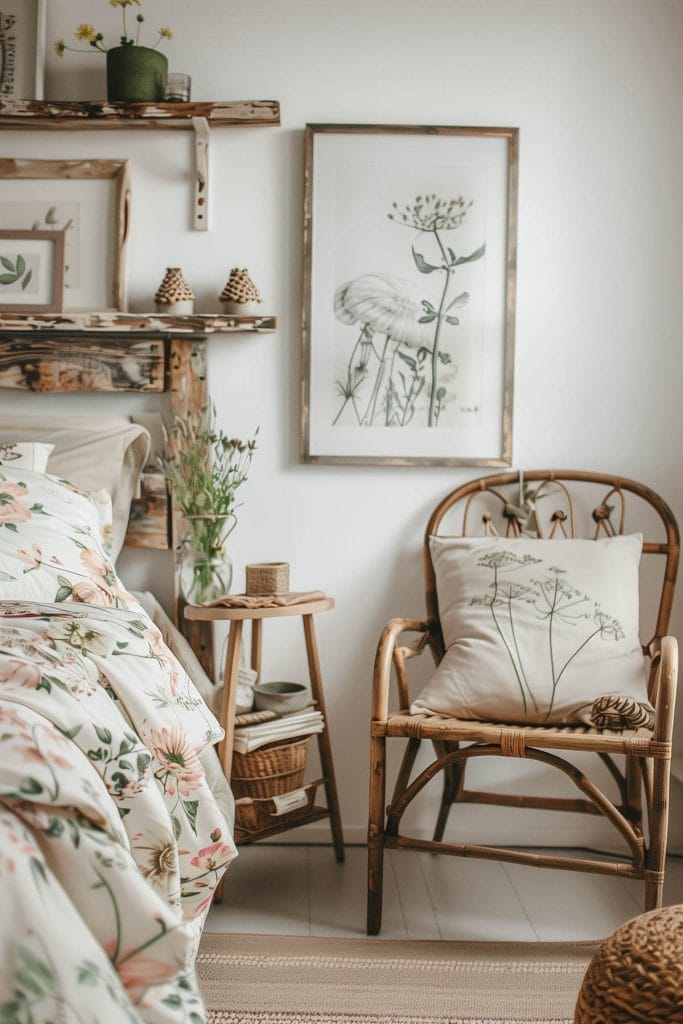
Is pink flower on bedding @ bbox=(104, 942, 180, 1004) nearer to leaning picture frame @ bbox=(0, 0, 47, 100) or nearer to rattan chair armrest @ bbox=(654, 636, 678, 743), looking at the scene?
rattan chair armrest @ bbox=(654, 636, 678, 743)

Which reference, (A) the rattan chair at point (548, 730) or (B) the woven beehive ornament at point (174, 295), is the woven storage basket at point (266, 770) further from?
(B) the woven beehive ornament at point (174, 295)

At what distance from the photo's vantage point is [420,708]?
Answer: 218 cm

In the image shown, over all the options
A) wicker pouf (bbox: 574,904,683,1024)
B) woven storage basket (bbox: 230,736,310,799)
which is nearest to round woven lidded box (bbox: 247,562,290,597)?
woven storage basket (bbox: 230,736,310,799)

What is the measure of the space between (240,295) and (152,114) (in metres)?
0.51

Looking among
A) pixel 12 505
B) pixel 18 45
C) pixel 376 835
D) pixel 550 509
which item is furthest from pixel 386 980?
pixel 18 45

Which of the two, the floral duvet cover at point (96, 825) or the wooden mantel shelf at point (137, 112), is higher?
the wooden mantel shelf at point (137, 112)

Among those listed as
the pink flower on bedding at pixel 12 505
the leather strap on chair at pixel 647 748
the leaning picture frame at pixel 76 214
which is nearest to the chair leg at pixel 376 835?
the leather strap on chair at pixel 647 748

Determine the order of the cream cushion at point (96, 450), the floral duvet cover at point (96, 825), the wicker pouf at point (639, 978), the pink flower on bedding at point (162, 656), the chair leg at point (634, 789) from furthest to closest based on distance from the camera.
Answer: the cream cushion at point (96, 450) → the chair leg at point (634, 789) → the pink flower on bedding at point (162, 656) → the wicker pouf at point (639, 978) → the floral duvet cover at point (96, 825)

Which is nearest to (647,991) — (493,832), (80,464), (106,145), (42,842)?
(42,842)

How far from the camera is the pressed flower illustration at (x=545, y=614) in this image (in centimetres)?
217

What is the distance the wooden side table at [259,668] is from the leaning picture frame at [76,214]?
0.93 metres

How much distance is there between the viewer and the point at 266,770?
231cm

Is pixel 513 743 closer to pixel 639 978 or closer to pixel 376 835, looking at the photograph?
pixel 376 835

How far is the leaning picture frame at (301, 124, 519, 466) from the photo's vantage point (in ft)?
8.63
